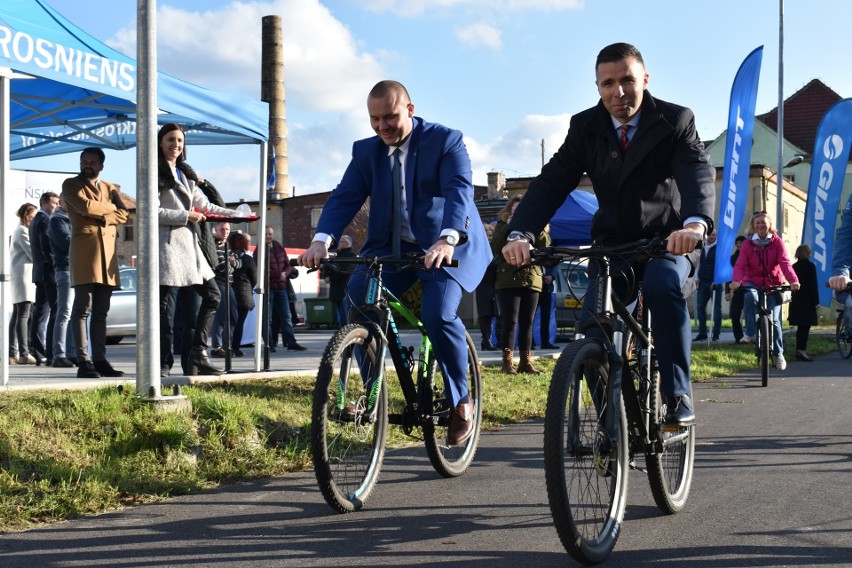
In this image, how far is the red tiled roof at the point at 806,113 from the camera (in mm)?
66938

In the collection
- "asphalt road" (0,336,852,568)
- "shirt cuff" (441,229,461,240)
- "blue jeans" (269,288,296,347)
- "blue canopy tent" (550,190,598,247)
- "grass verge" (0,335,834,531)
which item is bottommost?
A: "asphalt road" (0,336,852,568)

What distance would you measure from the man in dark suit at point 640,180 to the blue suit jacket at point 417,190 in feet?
3.24

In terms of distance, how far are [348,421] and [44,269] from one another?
28.0 feet

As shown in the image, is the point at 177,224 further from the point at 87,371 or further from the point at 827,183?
the point at 827,183

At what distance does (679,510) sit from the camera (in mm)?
5066

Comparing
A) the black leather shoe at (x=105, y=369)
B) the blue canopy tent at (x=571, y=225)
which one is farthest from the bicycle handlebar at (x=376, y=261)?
the blue canopy tent at (x=571, y=225)

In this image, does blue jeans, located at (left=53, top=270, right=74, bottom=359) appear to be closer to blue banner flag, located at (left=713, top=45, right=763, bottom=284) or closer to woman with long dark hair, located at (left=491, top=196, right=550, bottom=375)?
woman with long dark hair, located at (left=491, top=196, right=550, bottom=375)

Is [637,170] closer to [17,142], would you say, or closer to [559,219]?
[17,142]

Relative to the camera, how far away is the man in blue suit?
573 cm

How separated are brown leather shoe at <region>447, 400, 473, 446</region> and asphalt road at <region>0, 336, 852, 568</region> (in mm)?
236

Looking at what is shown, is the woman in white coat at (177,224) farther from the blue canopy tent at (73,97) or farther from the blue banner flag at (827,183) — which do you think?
the blue banner flag at (827,183)

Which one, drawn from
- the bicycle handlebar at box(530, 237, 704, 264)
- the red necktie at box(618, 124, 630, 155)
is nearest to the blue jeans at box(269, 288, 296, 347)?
the red necktie at box(618, 124, 630, 155)

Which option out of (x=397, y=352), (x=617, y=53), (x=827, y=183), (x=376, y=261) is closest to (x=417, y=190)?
(x=376, y=261)

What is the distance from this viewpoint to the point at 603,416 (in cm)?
418
